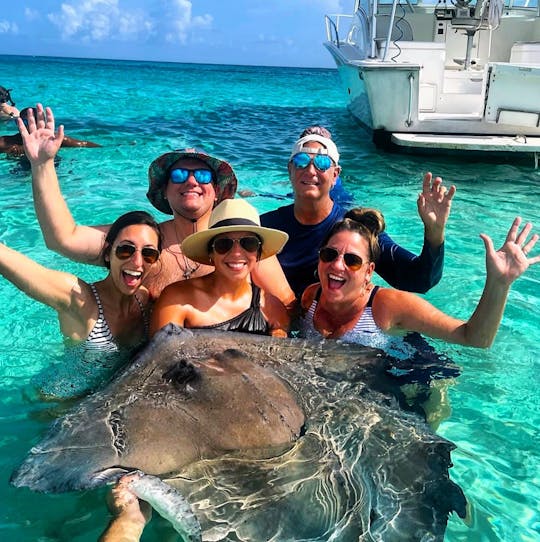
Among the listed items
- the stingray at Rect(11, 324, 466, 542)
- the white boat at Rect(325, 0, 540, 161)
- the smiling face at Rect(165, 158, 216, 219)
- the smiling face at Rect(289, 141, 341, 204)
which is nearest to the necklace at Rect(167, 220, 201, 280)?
the smiling face at Rect(165, 158, 216, 219)

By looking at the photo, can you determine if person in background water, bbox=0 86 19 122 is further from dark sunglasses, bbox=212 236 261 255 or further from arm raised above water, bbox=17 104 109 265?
dark sunglasses, bbox=212 236 261 255

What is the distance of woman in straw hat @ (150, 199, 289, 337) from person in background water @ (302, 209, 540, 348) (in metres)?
0.32

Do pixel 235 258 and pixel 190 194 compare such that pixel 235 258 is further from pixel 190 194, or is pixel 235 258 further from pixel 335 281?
pixel 190 194

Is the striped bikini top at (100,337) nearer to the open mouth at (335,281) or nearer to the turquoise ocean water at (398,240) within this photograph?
the turquoise ocean water at (398,240)

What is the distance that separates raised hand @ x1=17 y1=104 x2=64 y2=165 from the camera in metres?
3.45

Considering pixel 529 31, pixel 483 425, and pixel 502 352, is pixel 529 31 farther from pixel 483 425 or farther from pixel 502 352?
pixel 483 425

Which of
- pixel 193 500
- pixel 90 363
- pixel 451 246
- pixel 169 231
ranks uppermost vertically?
pixel 169 231

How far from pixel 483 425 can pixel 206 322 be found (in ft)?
6.69

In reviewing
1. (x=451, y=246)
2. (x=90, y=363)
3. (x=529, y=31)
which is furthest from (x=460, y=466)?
(x=529, y=31)

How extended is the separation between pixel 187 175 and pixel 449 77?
35.8 feet

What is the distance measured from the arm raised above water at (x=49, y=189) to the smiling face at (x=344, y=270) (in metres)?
1.54

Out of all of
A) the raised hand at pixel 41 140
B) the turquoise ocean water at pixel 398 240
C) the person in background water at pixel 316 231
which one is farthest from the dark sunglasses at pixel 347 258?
the raised hand at pixel 41 140

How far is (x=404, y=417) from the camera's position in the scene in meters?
2.78

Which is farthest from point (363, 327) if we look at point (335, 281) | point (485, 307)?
point (485, 307)
